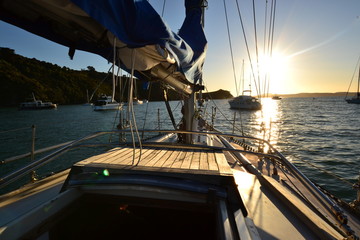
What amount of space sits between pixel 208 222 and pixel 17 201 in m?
2.46

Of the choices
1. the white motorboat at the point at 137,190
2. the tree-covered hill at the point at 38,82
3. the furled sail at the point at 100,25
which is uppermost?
the tree-covered hill at the point at 38,82

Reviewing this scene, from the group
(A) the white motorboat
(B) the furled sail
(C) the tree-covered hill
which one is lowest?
(A) the white motorboat

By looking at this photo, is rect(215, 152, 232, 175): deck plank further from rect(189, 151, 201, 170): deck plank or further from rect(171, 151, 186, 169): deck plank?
rect(171, 151, 186, 169): deck plank

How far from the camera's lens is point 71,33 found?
1.66m

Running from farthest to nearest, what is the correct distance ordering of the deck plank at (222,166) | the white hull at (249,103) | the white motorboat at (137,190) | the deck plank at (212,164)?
the white hull at (249,103) → the deck plank at (212,164) → the deck plank at (222,166) → the white motorboat at (137,190)

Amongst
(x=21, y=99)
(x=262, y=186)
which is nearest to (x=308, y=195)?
(x=262, y=186)

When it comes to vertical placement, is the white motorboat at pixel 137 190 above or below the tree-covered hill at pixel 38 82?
below

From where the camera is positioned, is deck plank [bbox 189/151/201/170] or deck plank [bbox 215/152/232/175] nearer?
deck plank [bbox 215/152/232/175]

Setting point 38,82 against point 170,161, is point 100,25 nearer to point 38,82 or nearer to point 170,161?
point 170,161

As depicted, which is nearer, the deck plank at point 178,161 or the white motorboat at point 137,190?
the white motorboat at point 137,190

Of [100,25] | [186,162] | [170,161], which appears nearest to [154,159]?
[170,161]

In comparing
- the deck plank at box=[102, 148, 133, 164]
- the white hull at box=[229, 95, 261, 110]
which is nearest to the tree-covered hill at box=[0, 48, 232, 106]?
the white hull at box=[229, 95, 261, 110]

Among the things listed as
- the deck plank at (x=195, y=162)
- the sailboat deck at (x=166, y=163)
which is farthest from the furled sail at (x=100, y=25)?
the deck plank at (x=195, y=162)

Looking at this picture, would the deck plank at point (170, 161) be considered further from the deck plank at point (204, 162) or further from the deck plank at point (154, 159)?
the deck plank at point (204, 162)
